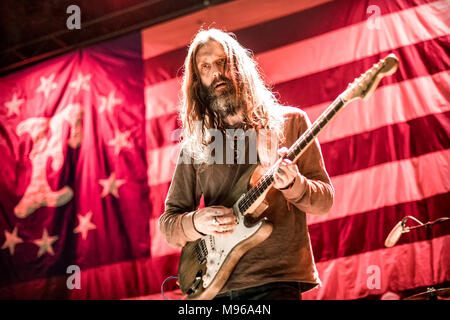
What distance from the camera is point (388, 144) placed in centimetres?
329

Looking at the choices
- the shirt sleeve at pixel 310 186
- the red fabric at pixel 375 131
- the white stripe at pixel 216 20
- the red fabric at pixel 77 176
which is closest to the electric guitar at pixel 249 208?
the shirt sleeve at pixel 310 186

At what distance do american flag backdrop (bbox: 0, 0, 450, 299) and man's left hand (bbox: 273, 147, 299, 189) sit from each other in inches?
68.8

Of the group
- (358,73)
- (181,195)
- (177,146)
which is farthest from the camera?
(177,146)

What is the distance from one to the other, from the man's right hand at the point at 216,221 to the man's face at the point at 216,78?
53 centimetres

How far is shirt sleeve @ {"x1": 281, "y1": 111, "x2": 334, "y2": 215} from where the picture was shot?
1.71m

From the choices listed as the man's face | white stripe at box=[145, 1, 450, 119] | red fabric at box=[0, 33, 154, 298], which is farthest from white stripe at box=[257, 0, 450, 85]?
the man's face

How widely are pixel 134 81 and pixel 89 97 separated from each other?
471 mm

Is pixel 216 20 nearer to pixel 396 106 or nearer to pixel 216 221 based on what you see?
pixel 396 106

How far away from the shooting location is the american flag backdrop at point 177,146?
10.4 feet

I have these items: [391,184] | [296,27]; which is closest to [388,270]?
[391,184]

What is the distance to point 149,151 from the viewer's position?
13.2 ft

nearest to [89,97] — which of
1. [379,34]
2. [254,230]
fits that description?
[379,34]

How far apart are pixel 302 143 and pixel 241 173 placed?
0.34m
